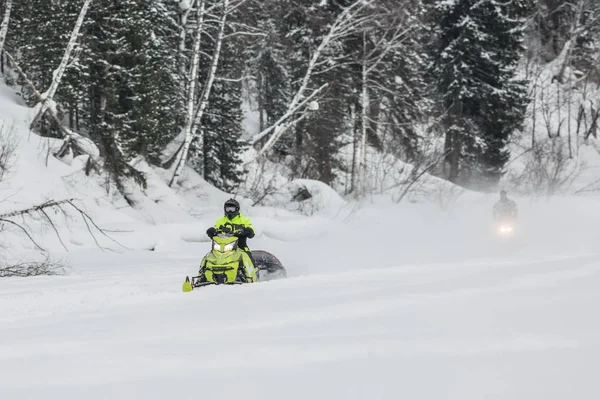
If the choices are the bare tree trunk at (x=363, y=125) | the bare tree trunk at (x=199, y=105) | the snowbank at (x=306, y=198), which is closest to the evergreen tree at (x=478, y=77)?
the bare tree trunk at (x=363, y=125)

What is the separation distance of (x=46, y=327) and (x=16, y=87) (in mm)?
24676

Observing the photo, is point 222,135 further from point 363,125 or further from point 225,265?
point 225,265

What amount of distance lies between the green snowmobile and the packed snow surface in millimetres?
559

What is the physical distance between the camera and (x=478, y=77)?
26.7 meters

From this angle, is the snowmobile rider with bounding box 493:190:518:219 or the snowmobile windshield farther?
the snowmobile rider with bounding box 493:190:518:219

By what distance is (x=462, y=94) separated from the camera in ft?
85.1

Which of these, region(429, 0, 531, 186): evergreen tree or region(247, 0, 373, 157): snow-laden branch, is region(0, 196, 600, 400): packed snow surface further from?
region(429, 0, 531, 186): evergreen tree

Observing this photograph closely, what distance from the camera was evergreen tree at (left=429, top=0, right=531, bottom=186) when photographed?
26031 millimetres

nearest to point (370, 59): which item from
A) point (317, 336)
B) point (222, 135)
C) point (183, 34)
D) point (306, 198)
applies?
point (306, 198)

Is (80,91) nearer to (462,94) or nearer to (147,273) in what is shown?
(147,273)

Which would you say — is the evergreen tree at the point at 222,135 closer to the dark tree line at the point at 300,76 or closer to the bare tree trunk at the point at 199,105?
the dark tree line at the point at 300,76

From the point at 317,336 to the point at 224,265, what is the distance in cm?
413

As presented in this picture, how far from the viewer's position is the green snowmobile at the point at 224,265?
8148 millimetres

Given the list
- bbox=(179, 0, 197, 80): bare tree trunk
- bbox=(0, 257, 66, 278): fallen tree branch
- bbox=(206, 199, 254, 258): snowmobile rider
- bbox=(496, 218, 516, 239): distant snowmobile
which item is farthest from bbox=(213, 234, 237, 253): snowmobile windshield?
bbox=(179, 0, 197, 80): bare tree trunk
